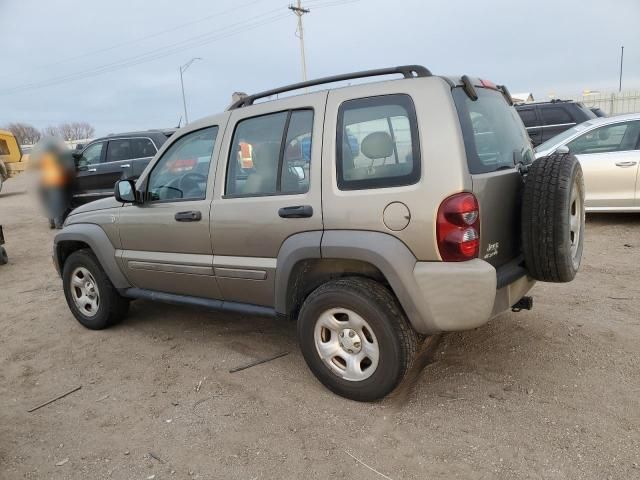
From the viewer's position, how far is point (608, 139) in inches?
282

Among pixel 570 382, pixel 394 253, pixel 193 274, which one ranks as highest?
pixel 394 253

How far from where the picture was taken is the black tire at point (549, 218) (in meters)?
2.80

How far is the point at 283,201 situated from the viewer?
3207 millimetres

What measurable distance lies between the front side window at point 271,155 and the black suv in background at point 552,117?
8.65 metres

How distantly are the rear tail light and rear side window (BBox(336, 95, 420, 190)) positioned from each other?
0.81 ft

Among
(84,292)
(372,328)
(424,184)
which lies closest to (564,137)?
(424,184)

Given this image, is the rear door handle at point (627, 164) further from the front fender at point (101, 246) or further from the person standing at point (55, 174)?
the person standing at point (55, 174)

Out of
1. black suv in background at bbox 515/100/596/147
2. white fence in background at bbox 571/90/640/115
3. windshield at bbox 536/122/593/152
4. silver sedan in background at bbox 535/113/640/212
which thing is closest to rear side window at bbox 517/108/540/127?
black suv in background at bbox 515/100/596/147

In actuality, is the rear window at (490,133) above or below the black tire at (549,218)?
above

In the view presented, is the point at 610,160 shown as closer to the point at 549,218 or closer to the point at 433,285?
the point at 549,218

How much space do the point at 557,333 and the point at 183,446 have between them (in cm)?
281

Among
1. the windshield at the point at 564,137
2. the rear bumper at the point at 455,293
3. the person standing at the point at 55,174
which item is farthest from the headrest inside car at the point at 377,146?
the person standing at the point at 55,174

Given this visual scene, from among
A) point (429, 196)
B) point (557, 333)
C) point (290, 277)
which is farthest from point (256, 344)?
point (557, 333)

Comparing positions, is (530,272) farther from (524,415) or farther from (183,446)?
(183,446)
